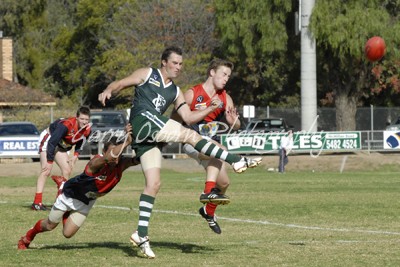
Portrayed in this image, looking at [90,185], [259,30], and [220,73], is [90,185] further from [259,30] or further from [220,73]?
[259,30]

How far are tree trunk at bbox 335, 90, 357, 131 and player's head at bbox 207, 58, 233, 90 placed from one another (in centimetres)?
3749

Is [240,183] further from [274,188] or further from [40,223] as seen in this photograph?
[40,223]

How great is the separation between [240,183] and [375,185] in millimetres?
3715

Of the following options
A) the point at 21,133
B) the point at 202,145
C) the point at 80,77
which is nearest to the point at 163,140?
the point at 202,145

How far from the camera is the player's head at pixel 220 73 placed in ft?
41.5

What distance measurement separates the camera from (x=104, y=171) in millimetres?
11078

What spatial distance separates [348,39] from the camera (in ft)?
153

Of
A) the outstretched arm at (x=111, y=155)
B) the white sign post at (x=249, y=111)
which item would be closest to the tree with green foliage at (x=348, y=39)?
the white sign post at (x=249, y=111)

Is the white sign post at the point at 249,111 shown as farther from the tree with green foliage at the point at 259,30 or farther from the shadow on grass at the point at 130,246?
the shadow on grass at the point at 130,246

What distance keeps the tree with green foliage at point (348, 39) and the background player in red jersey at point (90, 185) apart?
34.2 m

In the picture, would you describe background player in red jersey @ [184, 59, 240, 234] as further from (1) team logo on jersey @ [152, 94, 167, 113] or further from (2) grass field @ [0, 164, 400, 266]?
(1) team logo on jersey @ [152, 94, 167, 113]

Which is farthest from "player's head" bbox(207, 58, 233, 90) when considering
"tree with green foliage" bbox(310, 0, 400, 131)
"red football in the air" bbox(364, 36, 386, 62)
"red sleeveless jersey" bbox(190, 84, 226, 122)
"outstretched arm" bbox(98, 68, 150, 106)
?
"tree with green foliage" bbox(310, 0, 400, 131)

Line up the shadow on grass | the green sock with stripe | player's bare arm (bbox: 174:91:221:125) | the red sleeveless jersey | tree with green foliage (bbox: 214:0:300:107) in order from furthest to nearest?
tree with green foliage (bbox: 214:0:300:107), the red sleeveless jersey, player's bare arm (bbox: 174:91:221:125), the shadow on grass, the green sock with stripe

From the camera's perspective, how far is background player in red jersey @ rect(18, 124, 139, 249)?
1100 centimetres
